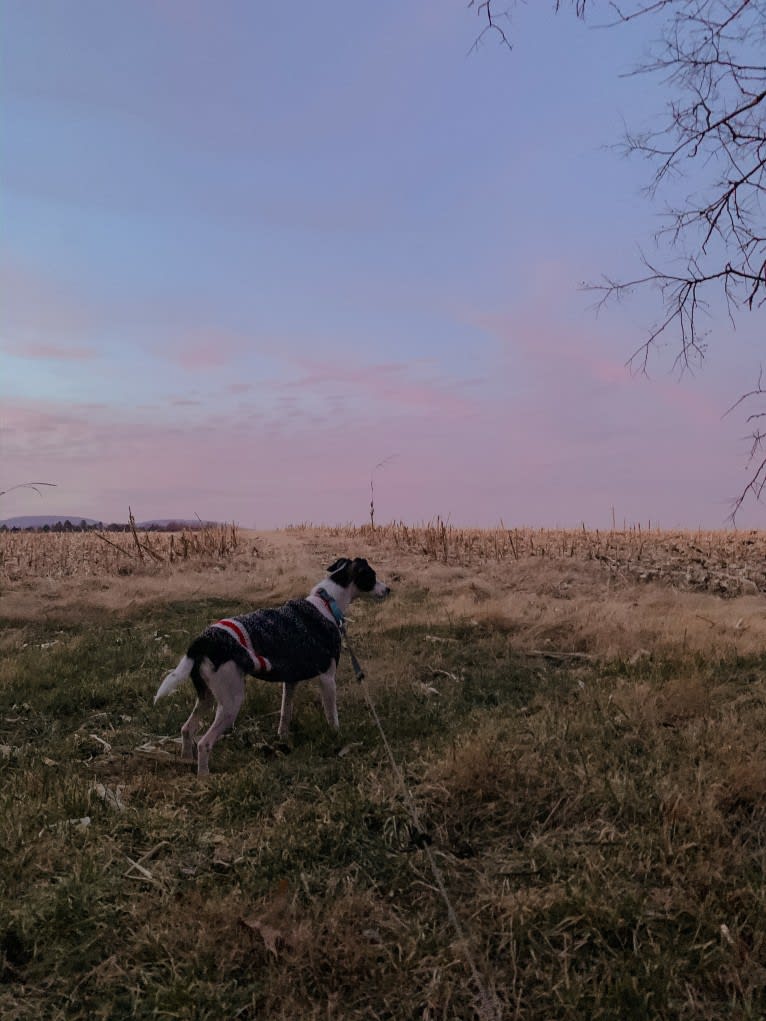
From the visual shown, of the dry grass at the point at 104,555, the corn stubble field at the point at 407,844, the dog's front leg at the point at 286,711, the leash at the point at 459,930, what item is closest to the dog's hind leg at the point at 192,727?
the corn stubble field at the point at 407,844

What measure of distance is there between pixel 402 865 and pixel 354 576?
11.5 feet

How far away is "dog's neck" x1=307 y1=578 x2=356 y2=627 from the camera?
21.9 ft

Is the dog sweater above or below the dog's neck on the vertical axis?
below

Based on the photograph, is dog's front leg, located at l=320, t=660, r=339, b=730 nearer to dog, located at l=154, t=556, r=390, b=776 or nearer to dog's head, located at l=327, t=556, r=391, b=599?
dog, located at l=154, t=556, r=390, b=776

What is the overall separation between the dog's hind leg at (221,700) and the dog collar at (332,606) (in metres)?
1.26

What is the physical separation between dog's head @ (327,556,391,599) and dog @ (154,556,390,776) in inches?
3.3

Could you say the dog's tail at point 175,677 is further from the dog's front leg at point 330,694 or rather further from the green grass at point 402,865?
the dog's front leg at point 330,694

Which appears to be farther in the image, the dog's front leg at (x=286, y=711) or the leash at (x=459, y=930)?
the dog's front leg at (x=286, y=711)

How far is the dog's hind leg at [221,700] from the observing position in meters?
5.52

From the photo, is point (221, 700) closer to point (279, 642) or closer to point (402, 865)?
point (279, 642)

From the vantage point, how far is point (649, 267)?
299 inches

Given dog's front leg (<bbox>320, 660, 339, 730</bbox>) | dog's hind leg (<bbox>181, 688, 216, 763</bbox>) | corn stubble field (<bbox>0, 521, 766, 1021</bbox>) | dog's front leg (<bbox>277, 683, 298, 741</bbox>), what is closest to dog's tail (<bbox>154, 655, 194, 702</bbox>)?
dog's hind leg (<bbox>181, 688, 216, 763</bbox>)

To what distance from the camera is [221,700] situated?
5.62 m

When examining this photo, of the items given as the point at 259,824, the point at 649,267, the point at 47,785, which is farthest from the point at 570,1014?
the point at 649,267
